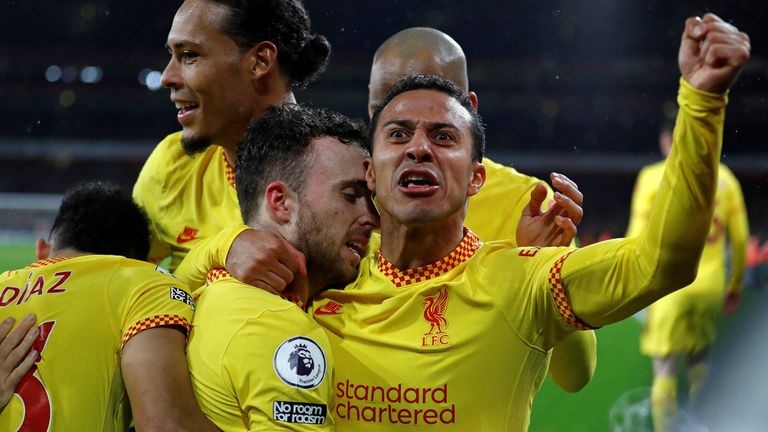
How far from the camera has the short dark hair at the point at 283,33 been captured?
3047 mm

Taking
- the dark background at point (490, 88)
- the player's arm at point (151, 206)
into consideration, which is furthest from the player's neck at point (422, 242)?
the dark background at point (490, 88)

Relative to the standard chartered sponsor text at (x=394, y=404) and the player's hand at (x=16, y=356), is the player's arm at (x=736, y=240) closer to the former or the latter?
the standard chartered sponsor text at (x=394, y=404)

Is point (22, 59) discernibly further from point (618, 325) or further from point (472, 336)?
point (472, 336)

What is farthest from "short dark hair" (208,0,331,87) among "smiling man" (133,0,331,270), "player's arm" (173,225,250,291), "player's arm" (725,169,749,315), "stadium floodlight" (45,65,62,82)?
"stadium floodlight" (45,65,62,82)

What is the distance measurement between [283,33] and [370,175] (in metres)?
1.07

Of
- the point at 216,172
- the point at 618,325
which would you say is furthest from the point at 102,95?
the point at 216,172

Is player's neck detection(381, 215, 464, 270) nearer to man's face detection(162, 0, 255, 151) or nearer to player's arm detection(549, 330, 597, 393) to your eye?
player's arm detection(549, 330, 597, 393)

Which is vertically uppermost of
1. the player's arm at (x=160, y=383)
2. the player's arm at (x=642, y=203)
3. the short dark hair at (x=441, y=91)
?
the player's arm at (x=642, y=203)

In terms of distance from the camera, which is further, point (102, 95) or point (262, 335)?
point (102, 95)

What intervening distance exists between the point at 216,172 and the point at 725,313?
4041mm

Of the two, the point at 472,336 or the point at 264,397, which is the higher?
the point at 472,336

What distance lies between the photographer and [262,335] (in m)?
1.91

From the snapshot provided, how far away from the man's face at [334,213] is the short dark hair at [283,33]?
2.96 feet

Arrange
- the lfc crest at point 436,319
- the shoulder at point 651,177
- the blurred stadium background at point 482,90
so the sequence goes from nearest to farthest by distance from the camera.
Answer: the lfc crest at point 436,319
the shoulder at point 651,177
the blurred stadium background at point 482,90
